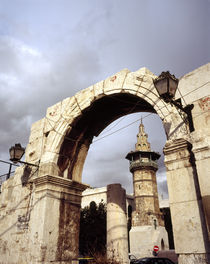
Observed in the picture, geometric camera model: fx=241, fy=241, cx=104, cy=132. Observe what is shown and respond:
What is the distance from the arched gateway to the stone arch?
0.08ft

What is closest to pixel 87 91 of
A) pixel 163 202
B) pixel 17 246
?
pixel 17 246

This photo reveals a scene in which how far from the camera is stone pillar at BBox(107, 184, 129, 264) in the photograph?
8.73 m

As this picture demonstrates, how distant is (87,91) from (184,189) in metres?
3.82

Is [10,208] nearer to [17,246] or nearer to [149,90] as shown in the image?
[17,246]

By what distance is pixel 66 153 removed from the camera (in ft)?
22.9

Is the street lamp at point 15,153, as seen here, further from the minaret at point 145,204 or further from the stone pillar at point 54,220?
the minaret at point 145,204

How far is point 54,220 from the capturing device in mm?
5938

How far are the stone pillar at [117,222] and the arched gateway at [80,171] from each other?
2.90 metres

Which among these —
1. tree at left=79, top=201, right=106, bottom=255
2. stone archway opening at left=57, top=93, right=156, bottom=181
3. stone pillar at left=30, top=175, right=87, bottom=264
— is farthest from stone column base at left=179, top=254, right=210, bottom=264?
tree at left=79, top=201, right=106, bottom=255

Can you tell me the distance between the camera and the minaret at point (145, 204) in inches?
988

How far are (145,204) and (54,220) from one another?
2299 cm

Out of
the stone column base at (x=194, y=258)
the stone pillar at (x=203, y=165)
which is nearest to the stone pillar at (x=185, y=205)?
the stone column base at (x=194, y=258)

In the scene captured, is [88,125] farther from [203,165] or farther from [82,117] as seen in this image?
[203,165]

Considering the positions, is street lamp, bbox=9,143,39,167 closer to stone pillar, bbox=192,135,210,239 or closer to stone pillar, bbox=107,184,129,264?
stone pillar, bbox=192,135,210,239
